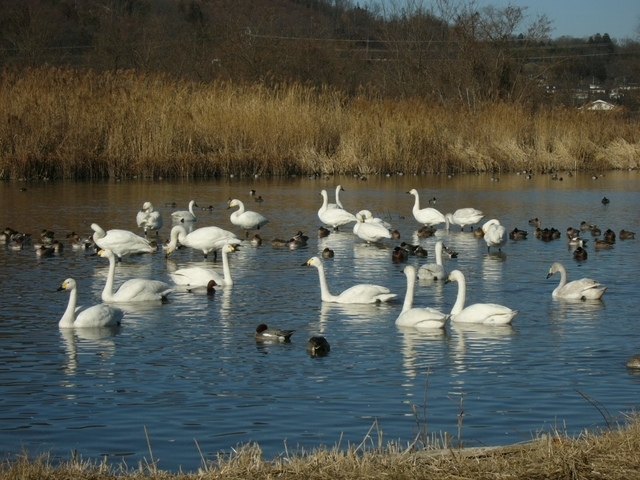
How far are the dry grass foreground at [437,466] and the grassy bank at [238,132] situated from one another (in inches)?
956

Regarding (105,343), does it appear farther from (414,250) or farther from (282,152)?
(282,152)

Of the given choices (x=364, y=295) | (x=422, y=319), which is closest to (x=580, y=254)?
(x=364, y=295)

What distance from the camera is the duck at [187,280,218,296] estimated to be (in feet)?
43.0

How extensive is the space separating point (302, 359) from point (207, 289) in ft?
13.5

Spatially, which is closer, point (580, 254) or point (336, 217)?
point (580, 254)

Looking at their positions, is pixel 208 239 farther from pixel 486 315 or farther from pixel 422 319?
pixel 486 315

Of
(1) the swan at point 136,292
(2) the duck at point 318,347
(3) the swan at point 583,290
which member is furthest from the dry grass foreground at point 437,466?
(3) the swan at point 583,290

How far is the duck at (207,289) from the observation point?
13.1 meters

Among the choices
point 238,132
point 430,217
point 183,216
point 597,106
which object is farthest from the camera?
point 597,106

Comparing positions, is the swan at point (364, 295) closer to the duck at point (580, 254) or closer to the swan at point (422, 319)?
the swan at point (422, 319)

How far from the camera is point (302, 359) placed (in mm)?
9367

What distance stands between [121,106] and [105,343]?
68.6 feet

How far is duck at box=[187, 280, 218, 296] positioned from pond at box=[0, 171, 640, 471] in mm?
171

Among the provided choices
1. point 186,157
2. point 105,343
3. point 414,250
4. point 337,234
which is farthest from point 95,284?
point 186,157
